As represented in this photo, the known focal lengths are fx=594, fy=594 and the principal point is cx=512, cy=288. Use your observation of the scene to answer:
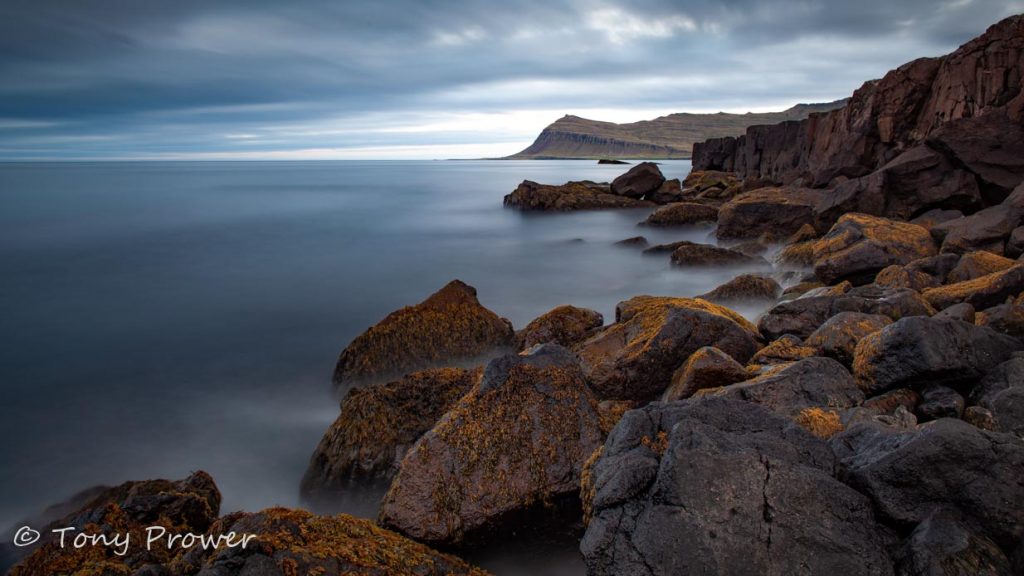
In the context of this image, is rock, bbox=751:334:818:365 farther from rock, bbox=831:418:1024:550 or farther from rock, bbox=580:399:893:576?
rock, bbox=831:418:1024:550

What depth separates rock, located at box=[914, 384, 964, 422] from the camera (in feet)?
15.1

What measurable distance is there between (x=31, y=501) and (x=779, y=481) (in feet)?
28.4

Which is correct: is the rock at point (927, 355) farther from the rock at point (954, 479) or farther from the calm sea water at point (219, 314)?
the calm sea water at point (219, 314)

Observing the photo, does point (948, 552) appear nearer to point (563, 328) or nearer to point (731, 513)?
point (731, 513)

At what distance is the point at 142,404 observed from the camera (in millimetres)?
9836

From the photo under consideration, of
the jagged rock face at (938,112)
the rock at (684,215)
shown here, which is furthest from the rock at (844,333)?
the rock at (684,215)

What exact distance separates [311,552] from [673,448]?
2.19 metres

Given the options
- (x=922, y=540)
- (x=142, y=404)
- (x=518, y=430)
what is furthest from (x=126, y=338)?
(x=922, y=540)

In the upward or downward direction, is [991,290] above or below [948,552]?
above

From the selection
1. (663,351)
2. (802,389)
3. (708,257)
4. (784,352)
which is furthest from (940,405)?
(708,257)

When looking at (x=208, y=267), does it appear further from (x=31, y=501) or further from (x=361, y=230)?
(x=31, y=501)

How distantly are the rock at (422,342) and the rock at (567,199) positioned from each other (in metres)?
29.7

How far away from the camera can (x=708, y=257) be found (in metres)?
17.0

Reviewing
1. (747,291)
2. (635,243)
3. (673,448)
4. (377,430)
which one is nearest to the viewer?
(673,448)
